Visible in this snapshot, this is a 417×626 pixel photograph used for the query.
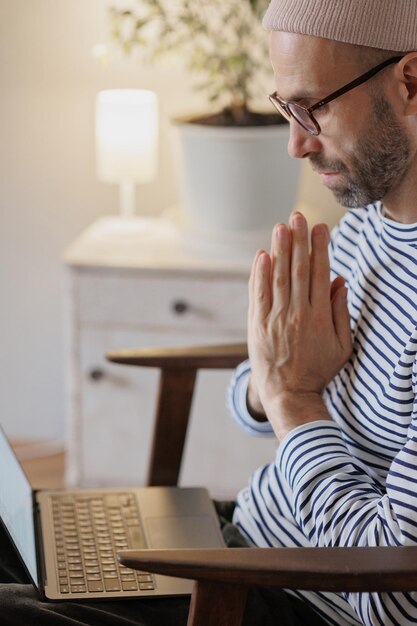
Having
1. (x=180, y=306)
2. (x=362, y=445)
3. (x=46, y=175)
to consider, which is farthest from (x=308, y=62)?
(x=46, y=175)

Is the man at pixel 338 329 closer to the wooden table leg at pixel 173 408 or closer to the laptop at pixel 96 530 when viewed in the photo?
the laptop at pixel 96 530

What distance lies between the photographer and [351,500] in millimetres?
1108

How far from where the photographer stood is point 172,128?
87.8 inches

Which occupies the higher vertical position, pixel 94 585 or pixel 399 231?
pixel 399 231

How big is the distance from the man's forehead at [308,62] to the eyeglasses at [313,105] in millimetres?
11

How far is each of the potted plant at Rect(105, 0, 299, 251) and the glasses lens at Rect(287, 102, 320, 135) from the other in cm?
90

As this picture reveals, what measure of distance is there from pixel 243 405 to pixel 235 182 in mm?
844

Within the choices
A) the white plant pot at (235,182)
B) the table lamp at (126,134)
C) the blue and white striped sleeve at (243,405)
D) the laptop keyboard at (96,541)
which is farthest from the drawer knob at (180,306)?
the laptop keyboard at (96,541)

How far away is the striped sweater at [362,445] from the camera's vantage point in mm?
1072

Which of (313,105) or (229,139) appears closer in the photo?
(313,105)

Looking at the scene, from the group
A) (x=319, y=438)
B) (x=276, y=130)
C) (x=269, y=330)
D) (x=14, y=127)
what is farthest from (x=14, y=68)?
(x=319, y=438)

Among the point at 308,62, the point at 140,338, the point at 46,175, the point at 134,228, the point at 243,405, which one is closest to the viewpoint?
the point at 308,62

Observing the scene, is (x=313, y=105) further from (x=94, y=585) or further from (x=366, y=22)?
(x=94, y=585)

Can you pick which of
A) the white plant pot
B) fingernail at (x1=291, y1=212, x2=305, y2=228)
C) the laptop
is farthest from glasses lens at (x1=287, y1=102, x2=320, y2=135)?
the white plant pot
